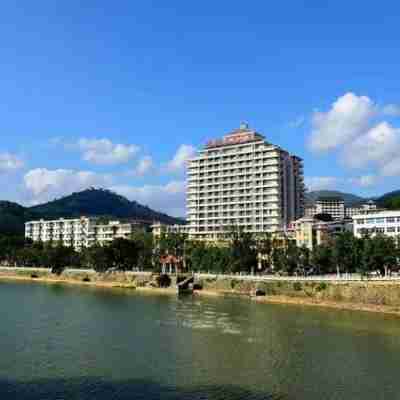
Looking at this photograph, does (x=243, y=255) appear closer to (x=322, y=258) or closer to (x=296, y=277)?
(x=296, y=277)

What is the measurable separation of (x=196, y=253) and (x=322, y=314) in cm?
5189

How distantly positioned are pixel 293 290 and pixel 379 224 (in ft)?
115

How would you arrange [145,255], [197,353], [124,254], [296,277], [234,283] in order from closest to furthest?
[197,353] < [296,277] < [234,283] < [145,255] < [124,254]

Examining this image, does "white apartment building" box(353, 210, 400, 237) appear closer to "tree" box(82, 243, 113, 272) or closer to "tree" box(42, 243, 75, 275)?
"tree" box(82, 243, 113, 272)

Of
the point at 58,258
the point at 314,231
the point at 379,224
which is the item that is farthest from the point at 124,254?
the point at 379,224

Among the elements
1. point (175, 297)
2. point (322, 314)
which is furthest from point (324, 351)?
point (175, 297)

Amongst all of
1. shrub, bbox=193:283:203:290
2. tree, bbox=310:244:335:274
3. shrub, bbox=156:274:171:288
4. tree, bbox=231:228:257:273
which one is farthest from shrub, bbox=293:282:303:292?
shrub, bbox=156:274:171:288

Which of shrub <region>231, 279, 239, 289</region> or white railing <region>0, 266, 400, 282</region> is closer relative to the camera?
white railing <region>0, 266, 400, 282</region>

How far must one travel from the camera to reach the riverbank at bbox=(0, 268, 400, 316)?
80438 millimetres

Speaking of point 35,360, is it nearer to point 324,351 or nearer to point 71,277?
point 324,351

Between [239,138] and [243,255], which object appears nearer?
[243,255]

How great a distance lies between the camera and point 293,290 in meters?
93.9

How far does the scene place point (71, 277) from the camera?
14312cm

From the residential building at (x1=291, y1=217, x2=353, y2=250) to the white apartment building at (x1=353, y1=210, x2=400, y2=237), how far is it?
27.4 feet
